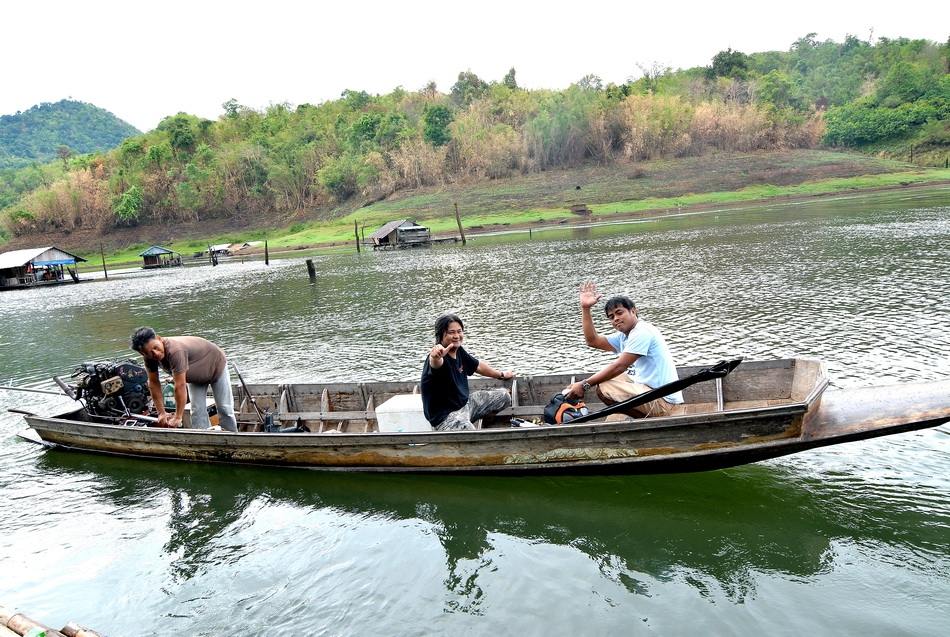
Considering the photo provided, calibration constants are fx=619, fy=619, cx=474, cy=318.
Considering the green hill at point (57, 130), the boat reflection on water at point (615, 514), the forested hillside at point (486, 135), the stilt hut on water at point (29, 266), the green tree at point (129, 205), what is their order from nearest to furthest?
1. the boat reflection on water at point (615, 514)
2. the stilt hut on water at point (29, 266)
3. the forested hillside at point (486, 135)
4. the green tree at point (129, 205)
5. the green hill at point (57, 130)

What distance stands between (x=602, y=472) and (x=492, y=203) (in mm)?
64670

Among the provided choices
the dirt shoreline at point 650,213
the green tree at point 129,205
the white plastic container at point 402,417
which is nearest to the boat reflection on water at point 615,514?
the white plastic container at point 402,417

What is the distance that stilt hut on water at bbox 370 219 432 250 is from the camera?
57.5 m

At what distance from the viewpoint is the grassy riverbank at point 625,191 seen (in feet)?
199

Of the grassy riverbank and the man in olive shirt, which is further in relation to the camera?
the grassy riverbank

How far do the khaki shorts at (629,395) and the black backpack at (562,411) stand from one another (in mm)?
363

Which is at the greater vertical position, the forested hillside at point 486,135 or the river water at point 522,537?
the forested hillside at point 486,135

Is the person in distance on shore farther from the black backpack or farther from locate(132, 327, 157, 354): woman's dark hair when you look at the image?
locate(132, 327, 157, 354): woman's dark hair

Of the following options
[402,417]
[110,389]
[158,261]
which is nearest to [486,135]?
[158,261]

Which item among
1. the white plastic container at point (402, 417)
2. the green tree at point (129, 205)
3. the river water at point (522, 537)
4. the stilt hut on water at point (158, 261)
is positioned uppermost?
the green tree at point (129, 205)

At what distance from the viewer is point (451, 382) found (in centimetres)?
777

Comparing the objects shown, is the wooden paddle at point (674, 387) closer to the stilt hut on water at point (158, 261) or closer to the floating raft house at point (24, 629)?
the floating raft house at point (24, 629)

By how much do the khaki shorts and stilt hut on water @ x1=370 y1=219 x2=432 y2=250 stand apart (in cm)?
5027

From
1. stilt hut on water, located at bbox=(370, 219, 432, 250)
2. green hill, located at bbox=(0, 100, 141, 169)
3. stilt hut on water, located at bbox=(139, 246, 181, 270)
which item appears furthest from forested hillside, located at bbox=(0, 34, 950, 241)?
green hill, located at bbox=(0, 100, 141, 169)
